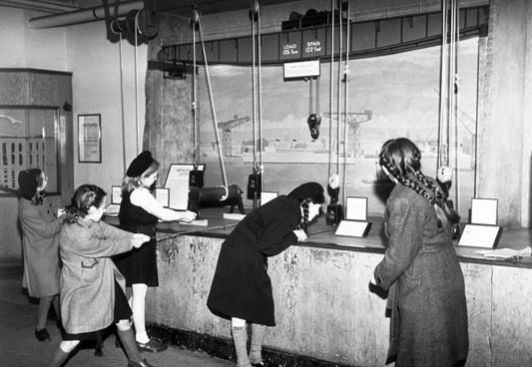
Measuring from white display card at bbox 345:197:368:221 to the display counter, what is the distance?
177mm

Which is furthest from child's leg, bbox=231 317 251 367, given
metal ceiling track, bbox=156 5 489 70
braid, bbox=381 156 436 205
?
metal ceiling track, bbox=156 5 489 70

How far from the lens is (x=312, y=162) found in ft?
21.0

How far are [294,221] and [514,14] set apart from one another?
2.34m

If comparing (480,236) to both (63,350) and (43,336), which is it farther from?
(43,336)

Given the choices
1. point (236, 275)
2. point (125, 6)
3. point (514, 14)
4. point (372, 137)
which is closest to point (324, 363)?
point (236, 275)

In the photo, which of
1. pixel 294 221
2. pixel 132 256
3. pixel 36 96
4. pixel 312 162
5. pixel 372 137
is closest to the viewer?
pixel 294 221

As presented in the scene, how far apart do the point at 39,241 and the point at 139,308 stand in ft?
3.40

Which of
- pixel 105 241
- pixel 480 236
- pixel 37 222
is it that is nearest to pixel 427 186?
pixel 480 236

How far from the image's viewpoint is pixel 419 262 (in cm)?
319

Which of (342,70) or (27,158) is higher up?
(342,70)

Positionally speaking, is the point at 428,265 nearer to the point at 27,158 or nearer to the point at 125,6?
the point at 125,6

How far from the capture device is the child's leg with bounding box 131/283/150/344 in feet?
15.9

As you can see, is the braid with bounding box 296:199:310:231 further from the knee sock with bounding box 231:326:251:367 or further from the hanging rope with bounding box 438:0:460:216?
the hanging rope with bounding box 438:0:460:216

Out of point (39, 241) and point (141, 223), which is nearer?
point (141, 223)
